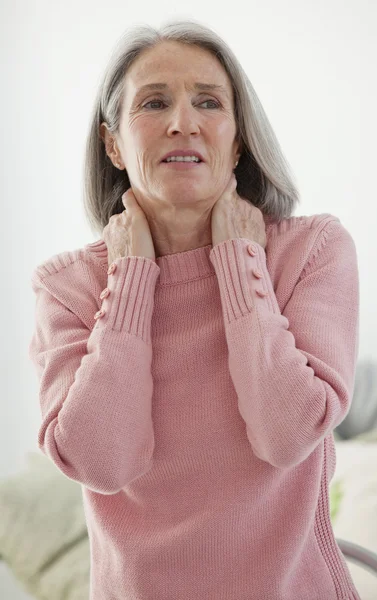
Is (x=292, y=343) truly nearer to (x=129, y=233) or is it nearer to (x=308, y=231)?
(x=308, y=231)

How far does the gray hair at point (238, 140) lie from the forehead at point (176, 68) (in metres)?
0.02

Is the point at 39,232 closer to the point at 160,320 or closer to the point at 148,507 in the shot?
the point at 160,320

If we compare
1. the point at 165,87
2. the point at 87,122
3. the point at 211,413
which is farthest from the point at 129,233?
the point at 87,122

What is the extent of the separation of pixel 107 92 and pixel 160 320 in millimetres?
503

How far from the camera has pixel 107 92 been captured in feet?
5.41

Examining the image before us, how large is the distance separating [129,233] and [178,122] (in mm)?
257

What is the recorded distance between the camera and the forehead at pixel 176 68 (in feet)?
4.98

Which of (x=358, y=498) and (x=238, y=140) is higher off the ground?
(x=238, y=140)

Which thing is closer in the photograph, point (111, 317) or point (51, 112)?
point (111, 317)

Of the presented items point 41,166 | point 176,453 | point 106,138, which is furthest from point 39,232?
point 176,453

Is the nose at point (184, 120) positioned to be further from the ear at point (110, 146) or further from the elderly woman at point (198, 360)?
the ear at point (110, 146)

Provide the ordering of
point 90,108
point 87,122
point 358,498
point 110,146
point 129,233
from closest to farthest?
1. point 129,233
2. point 110,146
3. point 358,498
4. point 87,122
5. point 90,108

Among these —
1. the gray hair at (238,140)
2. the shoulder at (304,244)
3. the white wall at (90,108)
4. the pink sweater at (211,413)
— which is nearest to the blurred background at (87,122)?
the white wall at (90,108)

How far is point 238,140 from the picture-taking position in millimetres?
1636
